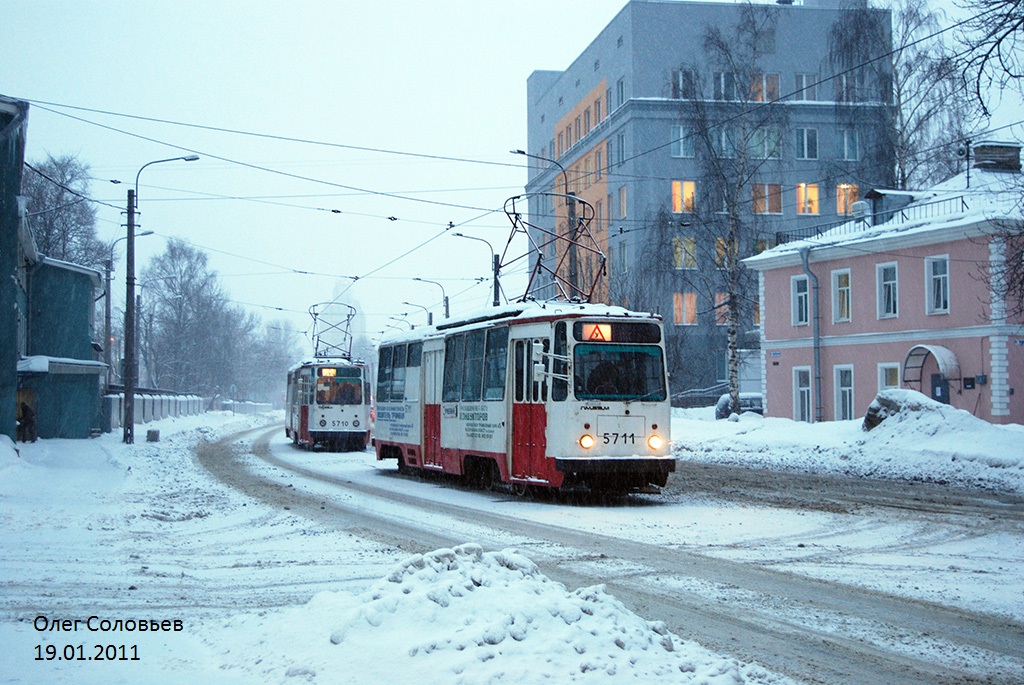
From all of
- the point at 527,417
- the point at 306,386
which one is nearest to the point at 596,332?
the point at 527,417

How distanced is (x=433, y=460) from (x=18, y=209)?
506 inches

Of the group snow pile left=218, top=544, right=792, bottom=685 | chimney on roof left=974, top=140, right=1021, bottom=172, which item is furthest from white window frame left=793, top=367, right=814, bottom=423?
snow pile left=218, top=544, right=792, bottom=685

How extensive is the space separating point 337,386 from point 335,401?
1.66 ft

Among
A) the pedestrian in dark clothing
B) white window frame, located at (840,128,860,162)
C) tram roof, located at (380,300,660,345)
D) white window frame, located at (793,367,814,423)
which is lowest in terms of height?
the pedestrian in dark clothing

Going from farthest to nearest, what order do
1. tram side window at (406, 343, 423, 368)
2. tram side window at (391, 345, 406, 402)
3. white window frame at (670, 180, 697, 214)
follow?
white window frame at (670, 180, 697, 214) < tram side window at (391, 345, 406, 402) < tram side window at (406, 343, 423, 368)

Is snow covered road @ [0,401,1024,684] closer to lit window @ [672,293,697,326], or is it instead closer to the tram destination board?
the tram destination board

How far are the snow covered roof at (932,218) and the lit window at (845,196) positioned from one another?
1298 centimetres

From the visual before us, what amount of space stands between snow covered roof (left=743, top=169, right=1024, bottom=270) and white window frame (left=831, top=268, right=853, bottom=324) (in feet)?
3.51

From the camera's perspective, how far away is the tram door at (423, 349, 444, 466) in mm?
21719

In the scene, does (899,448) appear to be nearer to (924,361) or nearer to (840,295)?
(924,361)

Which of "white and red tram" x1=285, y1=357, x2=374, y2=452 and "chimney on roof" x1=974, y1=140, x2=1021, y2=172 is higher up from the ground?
"chimney on roof" x1=974, y1=140, x2=1021, y2=172

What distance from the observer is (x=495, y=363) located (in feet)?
62.4

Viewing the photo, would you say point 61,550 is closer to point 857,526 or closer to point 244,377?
point 857,526

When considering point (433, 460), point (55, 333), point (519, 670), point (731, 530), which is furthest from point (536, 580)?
point (55, 333)
